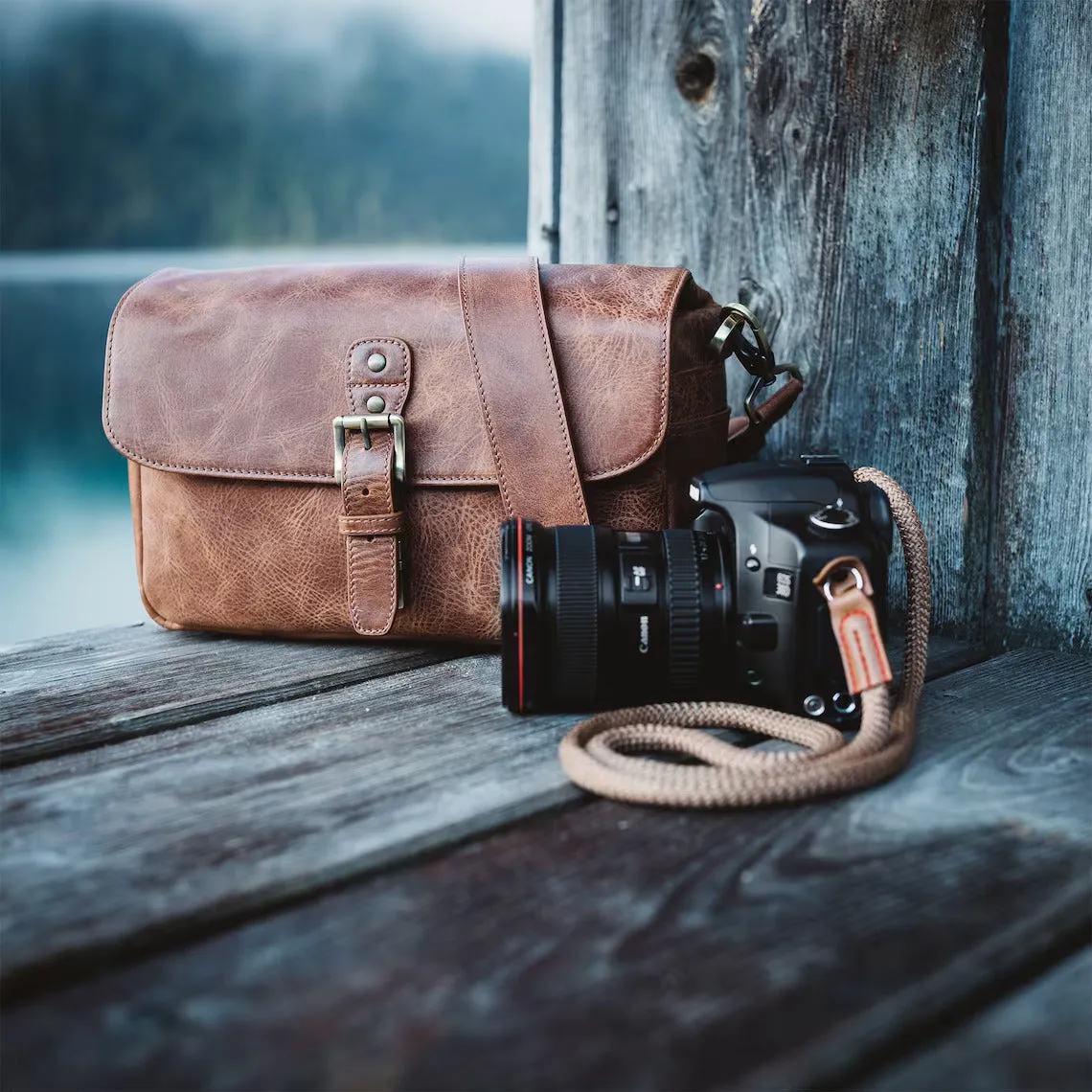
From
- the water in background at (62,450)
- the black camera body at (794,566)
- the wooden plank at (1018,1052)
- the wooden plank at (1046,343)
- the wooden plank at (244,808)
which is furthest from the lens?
the water in background at (62,450)

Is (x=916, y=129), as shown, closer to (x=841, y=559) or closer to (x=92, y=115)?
(x=841, y=559)

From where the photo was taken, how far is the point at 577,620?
3.05 ft

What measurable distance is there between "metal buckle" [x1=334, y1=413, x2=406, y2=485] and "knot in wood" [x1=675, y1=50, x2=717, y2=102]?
0.66 m

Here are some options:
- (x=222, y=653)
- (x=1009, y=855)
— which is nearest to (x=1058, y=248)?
(x=1009, y=855)

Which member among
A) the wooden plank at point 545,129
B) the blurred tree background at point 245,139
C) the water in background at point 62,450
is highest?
the blurred tree background at point 245,139

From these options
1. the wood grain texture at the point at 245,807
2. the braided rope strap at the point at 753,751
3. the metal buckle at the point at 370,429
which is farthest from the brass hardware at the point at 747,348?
the wood grain texture at the point at 245,807

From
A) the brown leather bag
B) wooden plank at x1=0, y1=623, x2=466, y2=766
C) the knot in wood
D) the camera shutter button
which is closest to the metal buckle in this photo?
→ the brown leather bag

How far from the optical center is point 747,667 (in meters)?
0.94

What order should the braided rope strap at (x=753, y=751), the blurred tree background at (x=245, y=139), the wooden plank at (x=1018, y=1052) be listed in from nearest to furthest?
the wooden plank at (x=1018, y=1052), the braided rope strap at (x=753, y=751), the blurred tree background at (x=245, y=139)

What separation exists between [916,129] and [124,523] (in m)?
3.97

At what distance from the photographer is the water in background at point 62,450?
3.87 m

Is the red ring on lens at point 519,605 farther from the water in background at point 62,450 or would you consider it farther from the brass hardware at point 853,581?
the water in background at point 62,450

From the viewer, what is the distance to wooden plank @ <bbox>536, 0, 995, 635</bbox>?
1.19 metres

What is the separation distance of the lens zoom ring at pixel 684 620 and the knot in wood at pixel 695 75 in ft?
2.59
